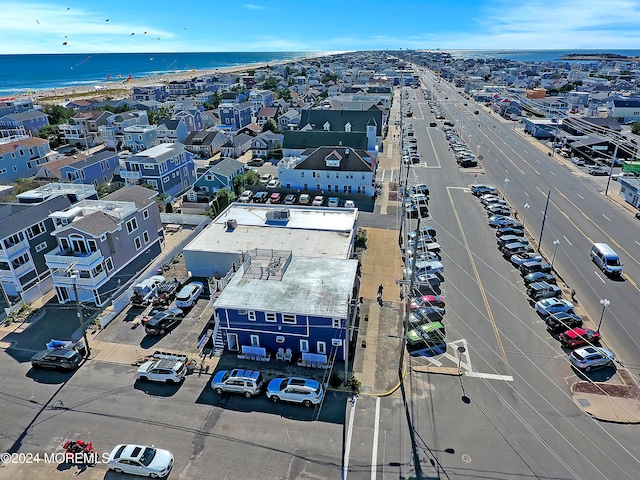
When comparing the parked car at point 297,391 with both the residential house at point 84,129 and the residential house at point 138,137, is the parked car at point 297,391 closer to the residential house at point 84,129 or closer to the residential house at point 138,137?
the residential house at point 138,137

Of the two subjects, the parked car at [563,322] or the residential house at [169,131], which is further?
the residential house at [169,131]

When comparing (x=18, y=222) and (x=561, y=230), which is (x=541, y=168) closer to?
(x=561, y=230)

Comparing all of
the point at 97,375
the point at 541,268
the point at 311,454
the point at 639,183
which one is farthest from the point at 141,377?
the point at 639,183

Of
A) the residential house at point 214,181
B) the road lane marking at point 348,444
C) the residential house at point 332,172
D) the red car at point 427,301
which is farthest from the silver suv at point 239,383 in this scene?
the residential house at point 214,181

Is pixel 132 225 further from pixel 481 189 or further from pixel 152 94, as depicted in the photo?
pixel 152 94

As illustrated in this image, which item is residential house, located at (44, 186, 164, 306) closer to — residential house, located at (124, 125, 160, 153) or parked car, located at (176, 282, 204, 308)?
parked car, located at (176, 282, 204, 308)

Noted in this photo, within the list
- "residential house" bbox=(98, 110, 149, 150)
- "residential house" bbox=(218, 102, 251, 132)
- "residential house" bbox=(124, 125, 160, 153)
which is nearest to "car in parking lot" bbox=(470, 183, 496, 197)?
"residential house" bbox=(124, 125, 160, 153)
